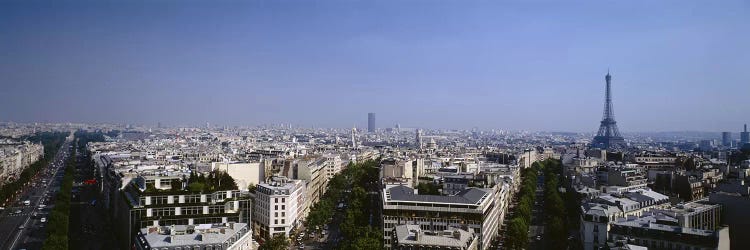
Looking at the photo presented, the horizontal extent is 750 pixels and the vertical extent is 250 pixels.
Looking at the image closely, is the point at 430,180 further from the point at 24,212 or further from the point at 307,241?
the point at 24,212

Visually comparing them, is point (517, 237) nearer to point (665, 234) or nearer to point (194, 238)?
point (665, 234)

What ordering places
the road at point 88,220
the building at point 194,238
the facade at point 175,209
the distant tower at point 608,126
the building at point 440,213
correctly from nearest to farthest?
the building at point 194,238 → the facade at point 175,209 → the building at point 440,213 → the road at point 88,220 → the distant tower at point 608,126

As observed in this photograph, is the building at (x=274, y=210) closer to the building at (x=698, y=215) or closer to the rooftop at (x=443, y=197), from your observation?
the rooftop at (x=443, y=197)

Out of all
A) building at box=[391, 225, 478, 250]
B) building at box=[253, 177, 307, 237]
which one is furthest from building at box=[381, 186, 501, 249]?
building at box=[253, 177, 307, 237]

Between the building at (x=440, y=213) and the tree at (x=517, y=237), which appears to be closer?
the tree at (x=517, y=237)

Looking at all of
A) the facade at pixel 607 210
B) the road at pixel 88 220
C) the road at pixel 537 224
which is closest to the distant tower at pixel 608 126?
the road at pixel 537 224
